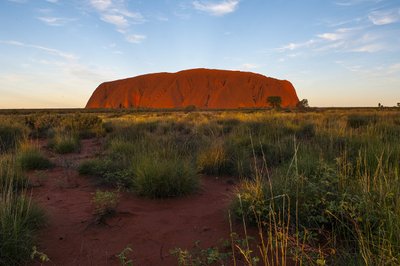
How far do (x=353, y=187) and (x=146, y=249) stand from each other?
2.11 meters

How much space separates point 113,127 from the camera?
534 inches

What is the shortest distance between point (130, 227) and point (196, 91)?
291 ft

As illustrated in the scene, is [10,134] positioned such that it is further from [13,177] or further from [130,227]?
[130,227]

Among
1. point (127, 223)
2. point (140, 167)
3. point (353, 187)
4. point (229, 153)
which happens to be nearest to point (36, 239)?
point (127, 223)

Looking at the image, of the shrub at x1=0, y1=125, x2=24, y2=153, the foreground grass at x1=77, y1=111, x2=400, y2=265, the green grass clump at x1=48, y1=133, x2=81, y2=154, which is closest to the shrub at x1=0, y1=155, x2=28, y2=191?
the foreground grass at x1=77, y1=111, x2=400, y2=265

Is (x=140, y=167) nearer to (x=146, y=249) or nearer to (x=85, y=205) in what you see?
(x=85, y=205)

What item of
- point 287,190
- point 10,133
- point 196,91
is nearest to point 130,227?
point 287,190

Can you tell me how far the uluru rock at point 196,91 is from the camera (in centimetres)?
8800

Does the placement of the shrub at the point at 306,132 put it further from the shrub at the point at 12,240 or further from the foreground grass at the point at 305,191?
the shrub at the point at 12,240

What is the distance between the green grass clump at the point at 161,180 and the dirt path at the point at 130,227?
0.12 metres

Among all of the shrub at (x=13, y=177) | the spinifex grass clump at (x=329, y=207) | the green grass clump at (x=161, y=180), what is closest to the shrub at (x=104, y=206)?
the green grass clump at (x=161, y=180)

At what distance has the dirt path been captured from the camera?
2684mm

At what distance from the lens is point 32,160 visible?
605 centimetres

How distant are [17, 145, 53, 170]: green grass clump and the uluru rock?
79.5 meters
